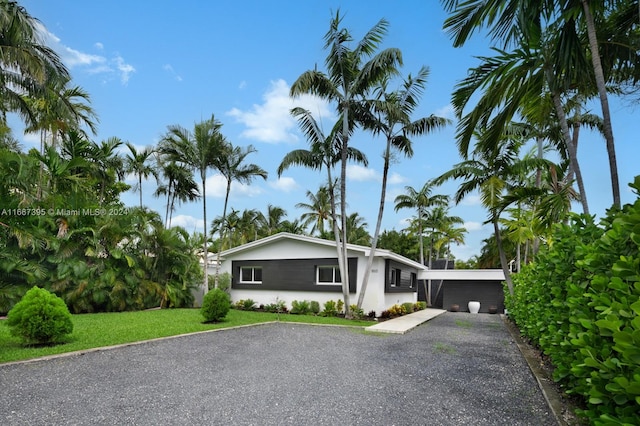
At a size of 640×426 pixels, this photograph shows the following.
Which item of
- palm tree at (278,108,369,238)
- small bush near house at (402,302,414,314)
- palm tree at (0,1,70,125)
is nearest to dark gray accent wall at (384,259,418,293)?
small bush near house at (402,302,414,314)

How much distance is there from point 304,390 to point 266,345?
315 cm

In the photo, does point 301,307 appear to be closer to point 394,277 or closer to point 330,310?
point 330,310

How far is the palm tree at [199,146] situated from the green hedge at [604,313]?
14.7 m

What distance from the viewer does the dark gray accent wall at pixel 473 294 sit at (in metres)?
20.3

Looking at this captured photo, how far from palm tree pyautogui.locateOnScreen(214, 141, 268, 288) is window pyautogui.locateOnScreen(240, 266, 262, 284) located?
47.6 inches

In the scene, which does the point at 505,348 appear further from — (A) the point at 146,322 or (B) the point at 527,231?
(A) the point at 146,322

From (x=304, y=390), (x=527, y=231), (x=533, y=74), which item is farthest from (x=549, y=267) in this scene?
(x=527, y=231)

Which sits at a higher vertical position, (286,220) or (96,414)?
(286,220)

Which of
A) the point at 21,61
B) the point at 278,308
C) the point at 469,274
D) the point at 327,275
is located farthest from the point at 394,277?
the point at 21,61

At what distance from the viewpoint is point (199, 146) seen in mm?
16391

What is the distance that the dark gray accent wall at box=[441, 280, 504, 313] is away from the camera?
20266 mm

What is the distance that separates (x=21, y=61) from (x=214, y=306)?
8.37m

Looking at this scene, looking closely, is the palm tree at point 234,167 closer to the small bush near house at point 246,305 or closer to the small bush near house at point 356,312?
the small bush near house at point 246,305

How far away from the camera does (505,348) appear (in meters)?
7.96
